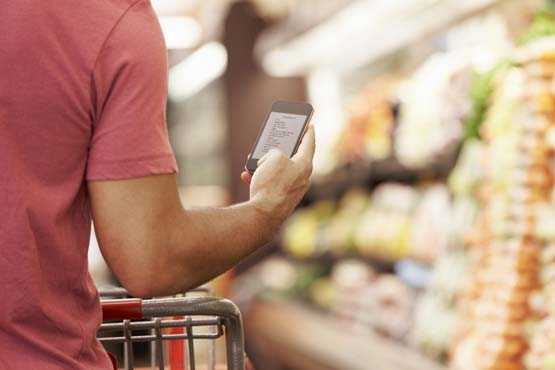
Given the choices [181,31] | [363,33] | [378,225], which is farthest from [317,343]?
[181,31]

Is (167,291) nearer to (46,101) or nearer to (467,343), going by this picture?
(46,101)

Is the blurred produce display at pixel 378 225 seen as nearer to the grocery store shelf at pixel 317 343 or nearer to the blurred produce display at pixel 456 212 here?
the blurred produce display at pixel 456 212

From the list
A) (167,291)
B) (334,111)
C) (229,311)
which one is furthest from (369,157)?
(167,291)

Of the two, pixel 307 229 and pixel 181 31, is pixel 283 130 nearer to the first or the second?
pixel 307 229

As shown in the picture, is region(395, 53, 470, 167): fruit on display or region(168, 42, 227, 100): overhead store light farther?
region(168, 42, 227, 100): overhead store light

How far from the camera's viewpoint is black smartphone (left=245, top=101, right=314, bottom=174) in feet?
5.06

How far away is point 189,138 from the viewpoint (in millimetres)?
13508

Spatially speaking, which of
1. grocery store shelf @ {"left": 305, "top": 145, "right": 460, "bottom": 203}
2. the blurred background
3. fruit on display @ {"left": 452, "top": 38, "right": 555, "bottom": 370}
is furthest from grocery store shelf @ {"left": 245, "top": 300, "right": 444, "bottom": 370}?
grocery store shelf @ {"left": 305, "top": 145, "right": 460, "bottom": 203}

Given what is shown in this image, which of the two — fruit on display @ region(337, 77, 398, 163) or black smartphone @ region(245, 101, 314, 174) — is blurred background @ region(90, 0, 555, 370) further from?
black smartphone @ region(245, 101, 314, 174)

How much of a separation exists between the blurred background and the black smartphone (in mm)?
1523

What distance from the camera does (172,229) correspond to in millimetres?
1322

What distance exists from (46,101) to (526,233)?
83.4 inches

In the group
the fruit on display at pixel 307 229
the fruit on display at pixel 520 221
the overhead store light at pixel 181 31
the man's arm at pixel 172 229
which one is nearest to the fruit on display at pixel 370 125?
the fruit on display at pixel 307 229

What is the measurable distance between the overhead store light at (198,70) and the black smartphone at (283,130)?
6.32 m
